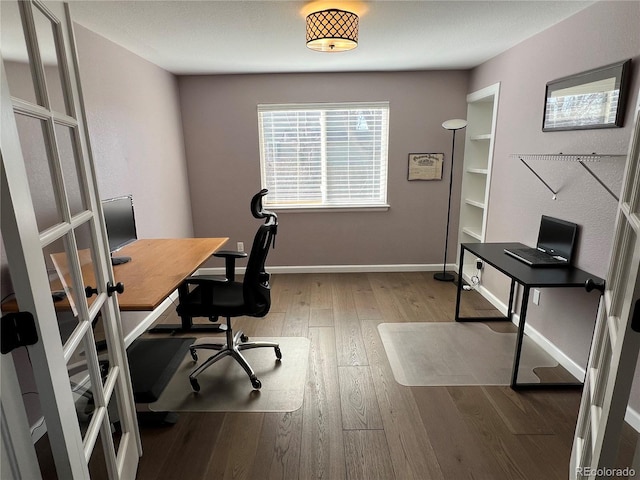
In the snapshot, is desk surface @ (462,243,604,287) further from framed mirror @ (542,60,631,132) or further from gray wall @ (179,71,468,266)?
gray wall @ (179,71,468,266)

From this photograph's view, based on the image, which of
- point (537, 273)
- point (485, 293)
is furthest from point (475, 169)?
point (537, 273)

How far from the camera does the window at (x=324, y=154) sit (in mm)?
4129

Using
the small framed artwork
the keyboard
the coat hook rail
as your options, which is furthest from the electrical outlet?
the small framed artwork

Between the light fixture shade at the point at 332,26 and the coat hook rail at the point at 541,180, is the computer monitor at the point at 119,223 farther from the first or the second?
the coat hook rail at the point at 541,180

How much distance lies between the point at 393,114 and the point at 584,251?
8.09 ft

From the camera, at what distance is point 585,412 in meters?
1.53

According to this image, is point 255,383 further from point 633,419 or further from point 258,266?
point 633,419

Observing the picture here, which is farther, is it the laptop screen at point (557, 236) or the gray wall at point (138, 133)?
the gray wall at point (138, 133)

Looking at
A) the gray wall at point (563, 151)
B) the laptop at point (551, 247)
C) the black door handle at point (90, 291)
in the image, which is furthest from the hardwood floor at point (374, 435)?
the black door handle at point (90, 291)

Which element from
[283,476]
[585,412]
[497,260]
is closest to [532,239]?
[497,260]

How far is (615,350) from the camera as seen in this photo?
1.15m

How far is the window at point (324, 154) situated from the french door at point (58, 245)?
2908mm

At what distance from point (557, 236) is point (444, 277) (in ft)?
5.79

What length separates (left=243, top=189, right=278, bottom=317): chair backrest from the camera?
2148 millimetres
